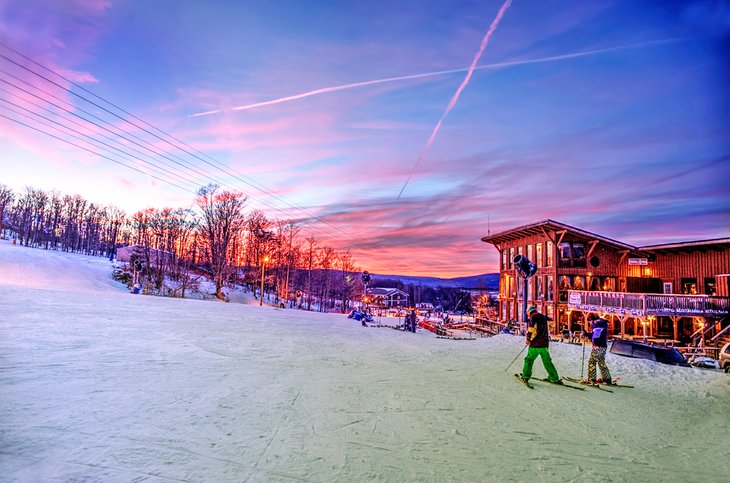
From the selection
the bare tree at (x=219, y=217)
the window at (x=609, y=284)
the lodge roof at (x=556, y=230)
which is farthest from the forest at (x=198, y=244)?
the window at (x=609, y=284)

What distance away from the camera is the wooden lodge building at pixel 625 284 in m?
20.3

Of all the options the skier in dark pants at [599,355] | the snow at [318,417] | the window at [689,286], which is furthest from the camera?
the window at [689,286]

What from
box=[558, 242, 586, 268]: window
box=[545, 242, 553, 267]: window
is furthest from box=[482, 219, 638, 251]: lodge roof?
box=[558, 242, 586, 268]: window

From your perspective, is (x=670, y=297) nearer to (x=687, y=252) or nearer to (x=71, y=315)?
(x=687, y=252)

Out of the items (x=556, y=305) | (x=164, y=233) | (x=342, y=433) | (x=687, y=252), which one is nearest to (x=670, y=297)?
(x=687, y=252)

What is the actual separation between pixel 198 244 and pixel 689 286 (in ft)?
190

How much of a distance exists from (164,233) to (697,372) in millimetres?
63466

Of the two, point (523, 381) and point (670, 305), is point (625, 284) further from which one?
point (523, 381)

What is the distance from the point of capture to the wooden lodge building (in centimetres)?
2028

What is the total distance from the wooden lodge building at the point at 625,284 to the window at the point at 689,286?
6cm

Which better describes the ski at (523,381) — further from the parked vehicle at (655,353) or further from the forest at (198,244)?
the forest at (198,244)

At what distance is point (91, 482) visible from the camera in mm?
3355

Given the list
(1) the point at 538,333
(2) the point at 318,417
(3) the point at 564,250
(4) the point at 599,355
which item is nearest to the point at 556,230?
(3) the point at 564,250

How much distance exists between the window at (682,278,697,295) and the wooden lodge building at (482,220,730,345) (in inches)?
2.5
